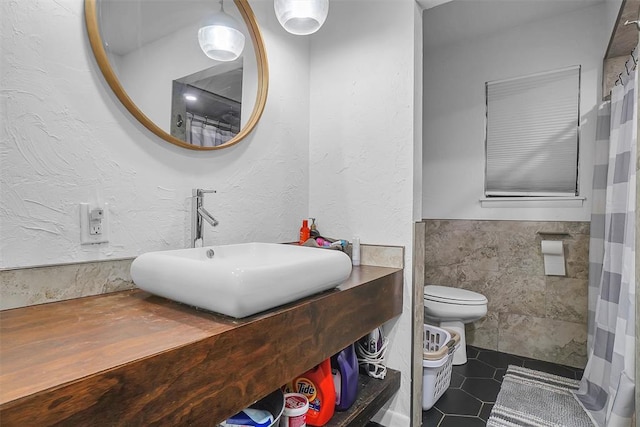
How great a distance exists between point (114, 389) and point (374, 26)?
70.8 inches

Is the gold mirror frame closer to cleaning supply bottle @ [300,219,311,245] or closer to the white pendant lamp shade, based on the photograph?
the white pendant lamp shade

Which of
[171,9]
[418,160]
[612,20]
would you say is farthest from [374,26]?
[612,20]

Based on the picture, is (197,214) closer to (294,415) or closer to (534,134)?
(294,415)

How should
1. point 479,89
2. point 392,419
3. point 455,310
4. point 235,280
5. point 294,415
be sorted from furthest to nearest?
point 479,89, point 455,310, point 392,419, point 294,415, point 235,280

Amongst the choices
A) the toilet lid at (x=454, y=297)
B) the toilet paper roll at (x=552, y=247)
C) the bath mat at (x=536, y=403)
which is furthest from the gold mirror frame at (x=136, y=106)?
the toilet paper roll at (x=552, y=247)

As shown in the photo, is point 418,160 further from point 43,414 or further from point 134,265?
point 43,414

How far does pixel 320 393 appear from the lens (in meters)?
1.26

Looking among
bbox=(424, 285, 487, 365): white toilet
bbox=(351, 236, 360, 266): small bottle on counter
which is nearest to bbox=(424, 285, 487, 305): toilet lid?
bbox=(424, 285, 487, 365): white toilet

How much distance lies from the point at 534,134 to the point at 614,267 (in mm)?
1197

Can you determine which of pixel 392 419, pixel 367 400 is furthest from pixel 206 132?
pixel 392 419

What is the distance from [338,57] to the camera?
1.82 m

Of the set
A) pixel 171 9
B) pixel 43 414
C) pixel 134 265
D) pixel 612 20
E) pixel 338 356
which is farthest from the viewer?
pixel 612 20

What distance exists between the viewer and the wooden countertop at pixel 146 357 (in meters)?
0.53

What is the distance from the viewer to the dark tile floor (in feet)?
5.84
